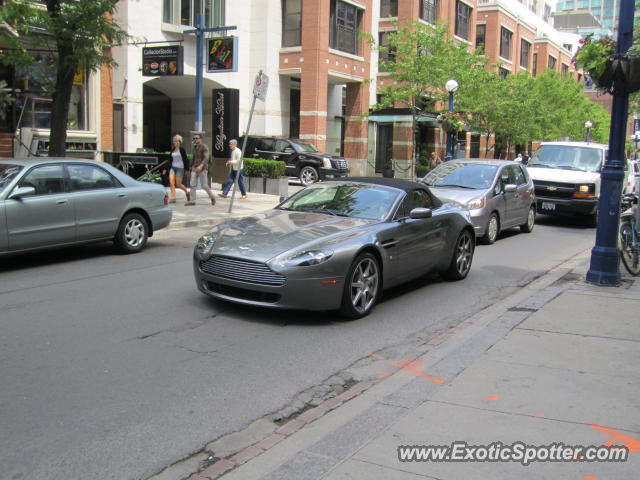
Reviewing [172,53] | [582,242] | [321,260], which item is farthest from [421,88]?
[321,260]

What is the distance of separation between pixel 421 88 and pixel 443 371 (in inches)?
1066

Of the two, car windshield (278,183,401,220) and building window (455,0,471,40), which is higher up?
building window (455,0,471,40)

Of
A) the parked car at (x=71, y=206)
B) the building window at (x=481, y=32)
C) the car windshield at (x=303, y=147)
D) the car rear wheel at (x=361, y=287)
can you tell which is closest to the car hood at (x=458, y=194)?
the parked car at (x=71, y=206)

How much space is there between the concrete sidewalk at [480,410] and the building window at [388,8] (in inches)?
1436

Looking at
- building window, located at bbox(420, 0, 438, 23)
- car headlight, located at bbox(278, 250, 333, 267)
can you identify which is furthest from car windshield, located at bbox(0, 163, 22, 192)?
building window, located at bbox(420, 0, 438, 23)

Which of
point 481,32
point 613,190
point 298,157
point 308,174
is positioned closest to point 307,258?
point 613,190

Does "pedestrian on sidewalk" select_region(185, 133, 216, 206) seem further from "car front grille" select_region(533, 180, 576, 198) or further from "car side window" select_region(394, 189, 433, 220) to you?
"car side window" select_region(394, 189, 433, 220)

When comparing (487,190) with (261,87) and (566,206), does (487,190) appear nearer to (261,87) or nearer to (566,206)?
(566,206)

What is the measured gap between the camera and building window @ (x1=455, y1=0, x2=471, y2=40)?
45.4m

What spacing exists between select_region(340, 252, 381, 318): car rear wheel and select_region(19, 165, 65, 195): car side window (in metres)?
5.15

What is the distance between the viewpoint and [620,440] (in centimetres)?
411

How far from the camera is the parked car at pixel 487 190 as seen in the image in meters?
13.0

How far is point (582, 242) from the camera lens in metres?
14.8
